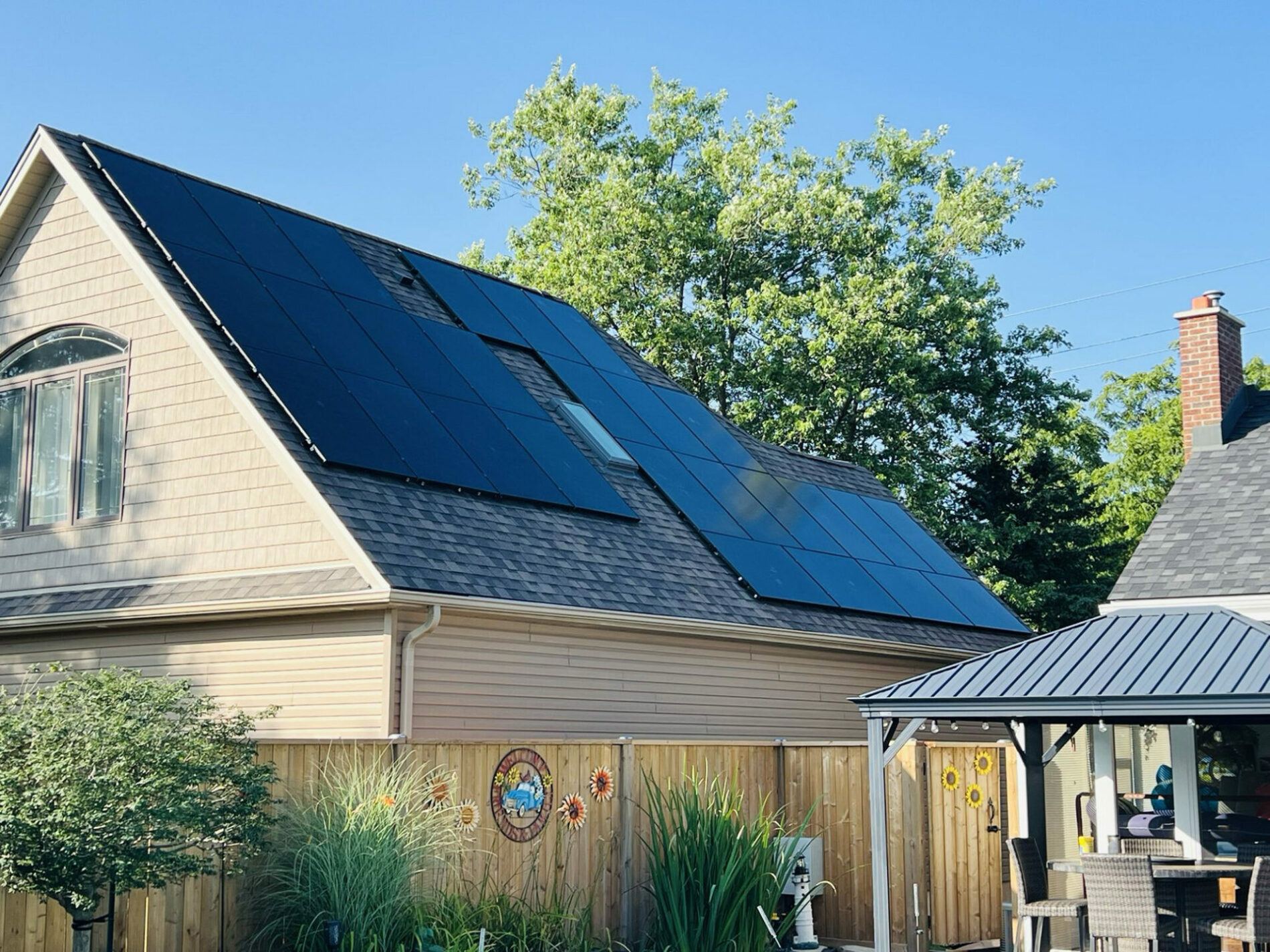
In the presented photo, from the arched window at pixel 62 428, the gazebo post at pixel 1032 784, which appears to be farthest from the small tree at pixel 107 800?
the gazebo post at pixel 1032 784

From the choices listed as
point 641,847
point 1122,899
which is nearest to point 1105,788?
point 1122,899

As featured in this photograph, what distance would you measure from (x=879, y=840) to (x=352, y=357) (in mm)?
6954

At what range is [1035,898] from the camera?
11672 millimetres

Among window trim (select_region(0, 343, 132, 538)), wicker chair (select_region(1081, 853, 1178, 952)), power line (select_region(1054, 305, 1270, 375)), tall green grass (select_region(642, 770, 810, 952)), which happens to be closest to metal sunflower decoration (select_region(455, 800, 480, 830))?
tall green grass (select_region(642, 770, 810, 952))

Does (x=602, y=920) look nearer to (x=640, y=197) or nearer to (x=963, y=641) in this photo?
(x=963, y=641)

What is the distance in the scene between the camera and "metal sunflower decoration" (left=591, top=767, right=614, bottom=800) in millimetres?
11516

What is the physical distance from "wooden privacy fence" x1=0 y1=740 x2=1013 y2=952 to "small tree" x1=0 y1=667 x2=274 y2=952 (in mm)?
390

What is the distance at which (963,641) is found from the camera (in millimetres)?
18781

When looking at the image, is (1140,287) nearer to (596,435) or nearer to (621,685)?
(596,435)

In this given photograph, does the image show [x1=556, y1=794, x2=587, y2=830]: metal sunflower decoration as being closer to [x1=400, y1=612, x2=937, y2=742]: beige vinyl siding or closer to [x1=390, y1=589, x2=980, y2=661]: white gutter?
[x1=400, y1=612, x2=937, y2=742]: beige vinyl siding

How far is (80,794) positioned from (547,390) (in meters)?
9.35

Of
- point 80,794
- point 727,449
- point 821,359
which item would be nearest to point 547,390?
point 727,449

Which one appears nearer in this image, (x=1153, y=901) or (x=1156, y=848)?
(x=1153, y=901)

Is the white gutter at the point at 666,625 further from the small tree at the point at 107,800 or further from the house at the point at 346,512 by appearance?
the small tree at the point at 107,800
